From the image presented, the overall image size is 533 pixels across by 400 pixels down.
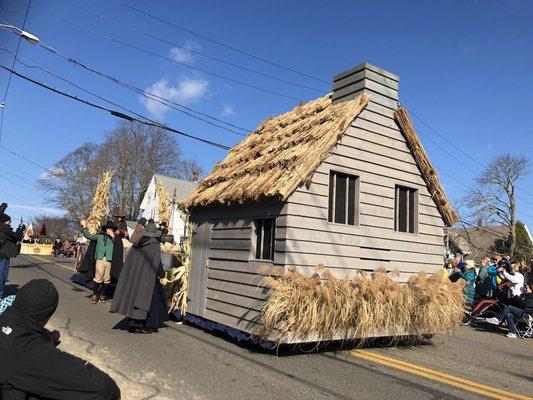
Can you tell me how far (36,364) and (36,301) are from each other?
0.36m

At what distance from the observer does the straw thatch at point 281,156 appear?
312 inches

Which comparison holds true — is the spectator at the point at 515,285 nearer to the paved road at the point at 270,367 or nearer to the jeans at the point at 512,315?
the jeans at the point at 512,315

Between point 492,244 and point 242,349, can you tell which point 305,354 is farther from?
point 492,244

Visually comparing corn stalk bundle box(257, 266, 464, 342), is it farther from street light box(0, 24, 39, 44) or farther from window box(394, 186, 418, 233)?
street light box(0, 24, 39, 44)

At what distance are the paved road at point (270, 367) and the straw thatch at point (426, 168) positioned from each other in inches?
108

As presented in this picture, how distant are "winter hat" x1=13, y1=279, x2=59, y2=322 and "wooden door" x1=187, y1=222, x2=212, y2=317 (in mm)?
6999

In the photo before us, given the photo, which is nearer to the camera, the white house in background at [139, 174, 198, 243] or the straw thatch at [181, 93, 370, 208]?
the straw thatch at [181, 93, 370, 208]

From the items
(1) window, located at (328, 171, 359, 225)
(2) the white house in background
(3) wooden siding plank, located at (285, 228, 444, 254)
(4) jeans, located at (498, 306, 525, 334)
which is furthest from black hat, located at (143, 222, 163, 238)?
(2) the white house in background

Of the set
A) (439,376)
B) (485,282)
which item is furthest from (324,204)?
(485,282)

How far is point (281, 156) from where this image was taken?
873 centimetres

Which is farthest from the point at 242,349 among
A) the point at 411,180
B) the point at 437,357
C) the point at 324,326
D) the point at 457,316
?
the point at 411,180

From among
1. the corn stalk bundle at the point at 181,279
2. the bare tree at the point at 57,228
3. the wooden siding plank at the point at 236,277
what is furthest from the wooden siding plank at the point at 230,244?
the bare tree at the point at 57,228

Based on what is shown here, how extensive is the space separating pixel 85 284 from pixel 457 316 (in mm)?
13094

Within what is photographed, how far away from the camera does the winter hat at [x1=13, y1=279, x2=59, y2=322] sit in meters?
2.72
